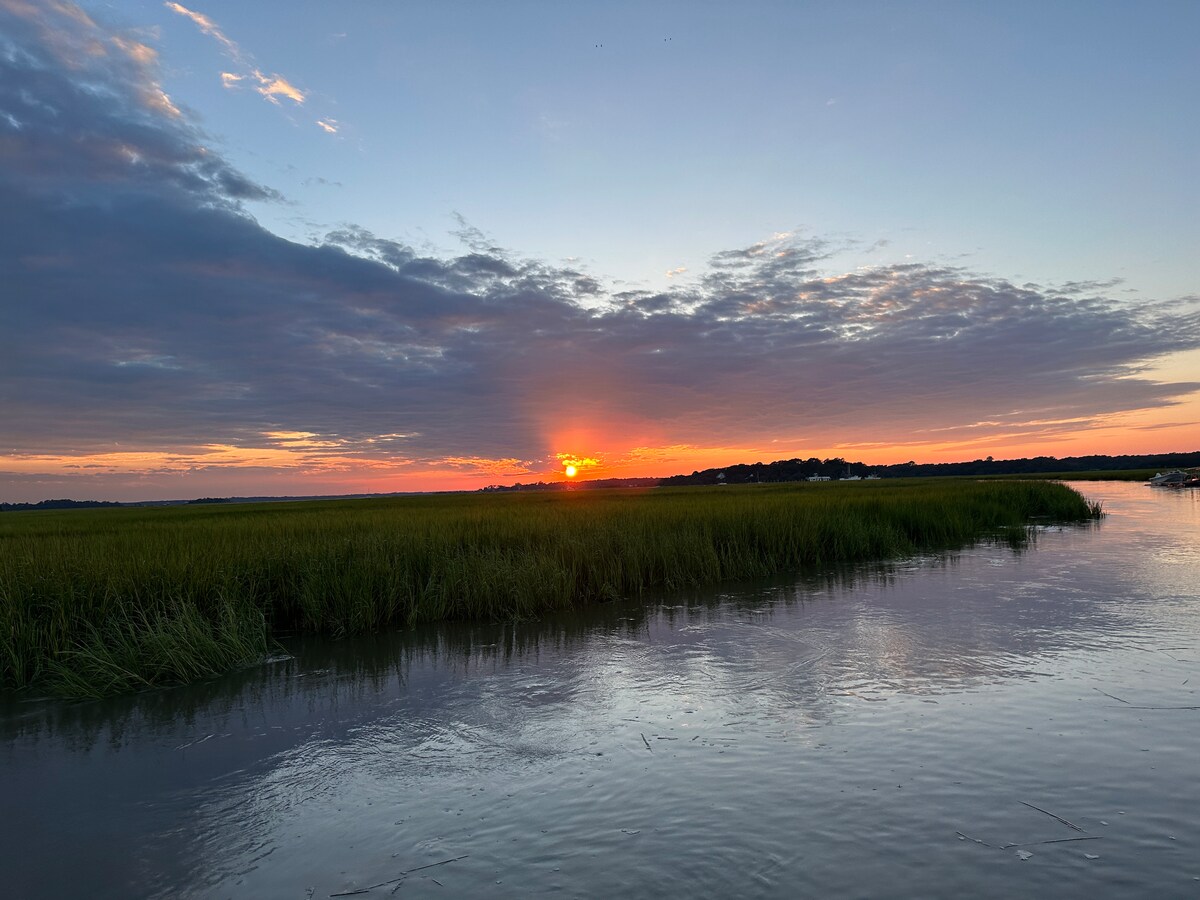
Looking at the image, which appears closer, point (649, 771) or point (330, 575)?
point (649, 771)

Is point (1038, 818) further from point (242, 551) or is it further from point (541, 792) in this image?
point (242, 551)

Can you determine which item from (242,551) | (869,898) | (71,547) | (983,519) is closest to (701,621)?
(869,898)

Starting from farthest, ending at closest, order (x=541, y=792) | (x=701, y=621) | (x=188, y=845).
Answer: (x=701, y=621), (x=541, y=792), (x=188, y=845)

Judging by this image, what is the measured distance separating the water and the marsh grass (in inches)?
32.5

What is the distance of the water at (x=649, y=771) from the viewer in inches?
146

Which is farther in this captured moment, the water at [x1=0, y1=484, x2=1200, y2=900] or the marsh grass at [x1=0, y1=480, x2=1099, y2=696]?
the marsh grass at [x1=0, y1=480, x2=1099, y2=696]

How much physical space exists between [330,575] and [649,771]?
289 inches

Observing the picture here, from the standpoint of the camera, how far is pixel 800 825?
407 centimetres

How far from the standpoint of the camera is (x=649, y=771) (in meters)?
4.98

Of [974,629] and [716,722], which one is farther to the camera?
[974,629]

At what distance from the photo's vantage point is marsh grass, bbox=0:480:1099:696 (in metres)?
8.10

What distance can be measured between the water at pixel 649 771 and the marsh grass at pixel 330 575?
83cm

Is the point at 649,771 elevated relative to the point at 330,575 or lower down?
lower down

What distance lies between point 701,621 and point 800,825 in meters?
6.43
